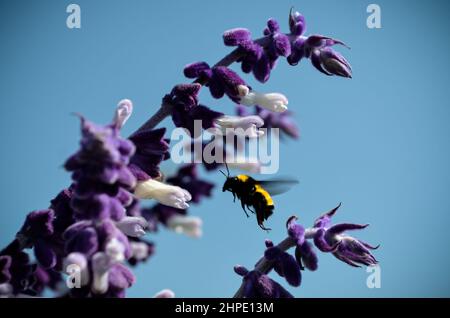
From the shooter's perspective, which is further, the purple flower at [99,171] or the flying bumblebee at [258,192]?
the flying bumblebee at [258,192]

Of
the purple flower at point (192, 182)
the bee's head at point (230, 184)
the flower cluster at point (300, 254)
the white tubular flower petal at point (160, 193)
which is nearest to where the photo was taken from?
the flower cluster at point (300, 254)

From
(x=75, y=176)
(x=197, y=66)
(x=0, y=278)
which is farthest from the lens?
(x=197, y=66)

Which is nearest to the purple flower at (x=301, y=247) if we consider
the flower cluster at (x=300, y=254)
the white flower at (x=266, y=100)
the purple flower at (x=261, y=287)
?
the flower cluster at (x=300, y=254)

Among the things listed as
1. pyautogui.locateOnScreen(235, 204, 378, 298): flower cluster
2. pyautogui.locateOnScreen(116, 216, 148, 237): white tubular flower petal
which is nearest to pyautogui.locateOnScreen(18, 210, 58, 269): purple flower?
pyautogui.locateOnScreen(116, 216, 148, 237): white tubular flower petal

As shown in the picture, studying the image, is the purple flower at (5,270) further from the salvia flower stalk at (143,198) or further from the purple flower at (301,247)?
the purple flower at (301,247)

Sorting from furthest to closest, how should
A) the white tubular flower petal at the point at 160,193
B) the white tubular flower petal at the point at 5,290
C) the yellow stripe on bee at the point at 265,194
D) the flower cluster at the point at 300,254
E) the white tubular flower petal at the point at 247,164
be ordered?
the yellow stripe on bee at the point at 265,194
the white tubular flower petal at the point at 247,164
the white tubular flower petal at the point at 160,193
the flower cluster at the point at 300,254
the white tubular flower petal at the point at 5,290
